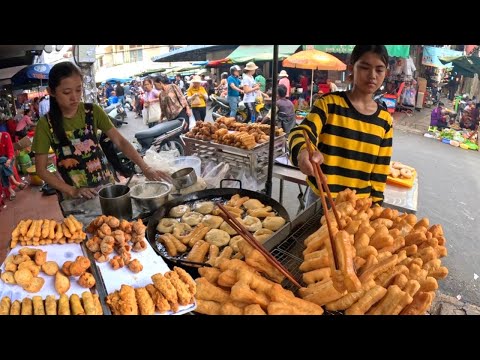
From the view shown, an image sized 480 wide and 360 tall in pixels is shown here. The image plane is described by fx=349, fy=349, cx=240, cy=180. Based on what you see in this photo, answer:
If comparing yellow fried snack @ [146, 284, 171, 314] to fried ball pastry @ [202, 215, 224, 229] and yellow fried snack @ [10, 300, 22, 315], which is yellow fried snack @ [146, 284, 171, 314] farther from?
fried ball pastry @ [202, 215, 224, 229]

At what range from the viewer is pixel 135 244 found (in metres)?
1.94

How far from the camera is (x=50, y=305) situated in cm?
144

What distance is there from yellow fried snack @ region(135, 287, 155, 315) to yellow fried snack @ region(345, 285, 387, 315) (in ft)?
2.91

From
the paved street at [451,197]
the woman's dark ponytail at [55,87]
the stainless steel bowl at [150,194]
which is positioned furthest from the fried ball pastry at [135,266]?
the paved street at [451,197]

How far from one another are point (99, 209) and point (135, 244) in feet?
4.39

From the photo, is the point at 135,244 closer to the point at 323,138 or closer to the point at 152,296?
the point at 152,296

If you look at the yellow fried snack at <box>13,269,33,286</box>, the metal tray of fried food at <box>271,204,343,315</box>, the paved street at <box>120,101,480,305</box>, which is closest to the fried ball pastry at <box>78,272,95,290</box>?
the yellow fried snack at <box>13,269,33,286</box>

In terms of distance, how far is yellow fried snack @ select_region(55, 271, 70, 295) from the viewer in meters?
1.56

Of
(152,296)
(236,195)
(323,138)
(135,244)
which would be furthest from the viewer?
(236,195)

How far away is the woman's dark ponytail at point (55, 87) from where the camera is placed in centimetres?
303

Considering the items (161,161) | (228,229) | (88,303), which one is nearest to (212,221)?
(228,229)
